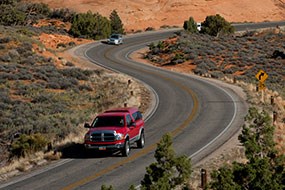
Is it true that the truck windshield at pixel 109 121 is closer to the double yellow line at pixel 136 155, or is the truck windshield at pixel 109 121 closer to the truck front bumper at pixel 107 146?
the truck front bumper at pixel 107 146

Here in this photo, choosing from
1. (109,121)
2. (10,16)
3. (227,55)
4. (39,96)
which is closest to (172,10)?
(10,16)

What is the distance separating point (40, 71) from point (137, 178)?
30.1 meters

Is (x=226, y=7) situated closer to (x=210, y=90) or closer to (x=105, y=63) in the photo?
(x=105, y=63)

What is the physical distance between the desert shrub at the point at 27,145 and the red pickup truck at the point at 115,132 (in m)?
2.85

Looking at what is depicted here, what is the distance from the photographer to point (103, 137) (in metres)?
21.9

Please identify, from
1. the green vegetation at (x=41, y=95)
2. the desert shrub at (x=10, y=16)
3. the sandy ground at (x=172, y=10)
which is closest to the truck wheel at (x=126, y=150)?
the green vegetation at (x=41, y=95)

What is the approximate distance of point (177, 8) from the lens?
11131cm

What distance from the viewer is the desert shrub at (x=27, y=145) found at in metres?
23.5

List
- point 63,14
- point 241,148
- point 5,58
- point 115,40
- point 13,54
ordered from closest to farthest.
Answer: point 241,148 → point 5,58 → point 13,54 → point 115,40 → point 63,14

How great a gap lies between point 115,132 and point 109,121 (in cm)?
115

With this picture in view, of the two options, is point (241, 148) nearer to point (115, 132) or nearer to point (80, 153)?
point (115, 132)

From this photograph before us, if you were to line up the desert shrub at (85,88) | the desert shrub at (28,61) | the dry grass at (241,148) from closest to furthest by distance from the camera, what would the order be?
the dry grass at (241,148) → the desert shrub at (85,88) → the desert shrub at (28,61)

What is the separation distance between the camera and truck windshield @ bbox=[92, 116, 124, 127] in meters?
22.8

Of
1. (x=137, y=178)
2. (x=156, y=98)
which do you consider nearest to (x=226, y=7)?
(x=156, y=98)
